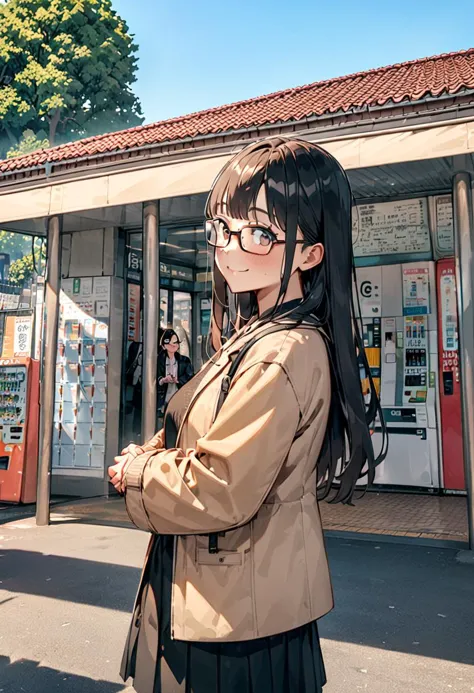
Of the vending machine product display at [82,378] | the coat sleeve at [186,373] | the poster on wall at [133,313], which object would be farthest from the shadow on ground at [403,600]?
the poster on wall at [133,313]

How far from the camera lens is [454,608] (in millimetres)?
3885

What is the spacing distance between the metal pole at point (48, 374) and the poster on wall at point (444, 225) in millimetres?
4328

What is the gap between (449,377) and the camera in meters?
7.64

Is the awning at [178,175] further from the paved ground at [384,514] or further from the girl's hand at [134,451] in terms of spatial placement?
the girl's hand at [134,451]

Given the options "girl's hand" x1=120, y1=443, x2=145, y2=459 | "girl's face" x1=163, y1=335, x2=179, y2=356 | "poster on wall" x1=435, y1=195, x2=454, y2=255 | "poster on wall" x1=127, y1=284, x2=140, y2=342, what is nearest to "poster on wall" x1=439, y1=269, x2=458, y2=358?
"poster on wall" x1=435, y1=195, x2=454, y2=255

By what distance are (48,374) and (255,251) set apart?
17.6ft

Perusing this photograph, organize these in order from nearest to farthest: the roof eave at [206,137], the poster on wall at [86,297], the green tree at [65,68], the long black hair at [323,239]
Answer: the long black hair at [323,239] → the roof eave at [206,137] → the poster on wall at [86,297] → the green tree at [65,68]

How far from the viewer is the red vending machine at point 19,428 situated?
294 inches

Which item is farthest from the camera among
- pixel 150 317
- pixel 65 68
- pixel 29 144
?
pixel 29 144

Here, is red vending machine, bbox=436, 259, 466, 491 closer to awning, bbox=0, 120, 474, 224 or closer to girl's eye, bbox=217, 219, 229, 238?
awning, bbox=0, 120, 474, 224

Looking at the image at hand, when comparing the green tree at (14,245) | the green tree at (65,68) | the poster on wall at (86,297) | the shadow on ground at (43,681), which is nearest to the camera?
the shadow on ground at (43,681)

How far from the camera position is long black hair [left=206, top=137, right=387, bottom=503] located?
1.47m

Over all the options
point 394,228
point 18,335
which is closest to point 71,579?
point 394,228

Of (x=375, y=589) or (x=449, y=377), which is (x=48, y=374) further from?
(x=449, y=377)
